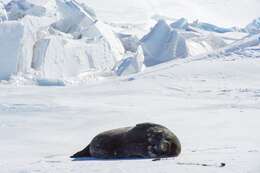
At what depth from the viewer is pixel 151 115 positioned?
959 centimetres

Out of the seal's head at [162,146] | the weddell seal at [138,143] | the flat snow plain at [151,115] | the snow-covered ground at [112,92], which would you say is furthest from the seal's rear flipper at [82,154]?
the seal's head at [162,146]

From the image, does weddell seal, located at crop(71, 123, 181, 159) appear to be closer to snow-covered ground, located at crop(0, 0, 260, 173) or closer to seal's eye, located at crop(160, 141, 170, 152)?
seal's eye, located at crop(160, 141, 170, 152)

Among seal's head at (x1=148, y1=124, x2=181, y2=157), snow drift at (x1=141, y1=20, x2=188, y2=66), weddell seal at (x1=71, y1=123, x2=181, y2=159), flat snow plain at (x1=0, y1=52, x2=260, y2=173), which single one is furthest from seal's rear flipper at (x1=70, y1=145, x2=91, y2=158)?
snow drift at (x1=141, y1=20, x2=188, y2=66)

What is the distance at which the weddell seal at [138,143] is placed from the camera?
17.7ft

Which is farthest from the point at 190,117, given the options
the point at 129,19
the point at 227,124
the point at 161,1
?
the point at 161,1

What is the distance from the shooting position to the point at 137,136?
553 cm

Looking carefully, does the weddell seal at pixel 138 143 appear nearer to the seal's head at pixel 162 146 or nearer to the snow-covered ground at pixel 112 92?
the seal's head at pixel 162 146

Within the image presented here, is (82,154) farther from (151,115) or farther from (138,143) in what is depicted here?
(151,115)

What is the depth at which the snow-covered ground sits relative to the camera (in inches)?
214

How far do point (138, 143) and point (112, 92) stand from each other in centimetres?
707

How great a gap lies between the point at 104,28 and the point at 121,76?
3958 mm

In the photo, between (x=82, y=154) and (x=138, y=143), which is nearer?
(x=138, y=143)

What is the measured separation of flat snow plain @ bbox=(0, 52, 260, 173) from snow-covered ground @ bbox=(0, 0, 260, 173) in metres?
0.01

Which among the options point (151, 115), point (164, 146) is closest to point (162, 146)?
point (164, 146)
